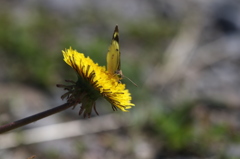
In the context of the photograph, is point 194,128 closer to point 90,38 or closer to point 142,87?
point 142,87

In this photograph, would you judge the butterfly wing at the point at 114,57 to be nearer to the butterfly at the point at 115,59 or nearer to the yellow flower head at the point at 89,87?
the butterfly at the point at 115,59

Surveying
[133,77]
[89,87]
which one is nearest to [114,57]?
[89,87]

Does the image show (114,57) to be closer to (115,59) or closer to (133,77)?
(115,59)

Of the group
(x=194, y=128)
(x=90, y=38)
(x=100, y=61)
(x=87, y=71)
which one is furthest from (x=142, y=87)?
(x=87, y=71)

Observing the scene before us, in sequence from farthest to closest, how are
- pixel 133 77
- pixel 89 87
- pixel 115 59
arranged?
pixel 133 77
pixel 115 59
pixel 89 87

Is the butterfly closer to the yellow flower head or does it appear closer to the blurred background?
the yellow flower head

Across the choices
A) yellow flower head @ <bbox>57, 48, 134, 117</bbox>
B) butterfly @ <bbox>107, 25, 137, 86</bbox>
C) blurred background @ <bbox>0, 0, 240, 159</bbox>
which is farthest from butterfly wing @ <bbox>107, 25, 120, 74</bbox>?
blurred background @ <bbox>0, 0, 240, 159</bbox>
